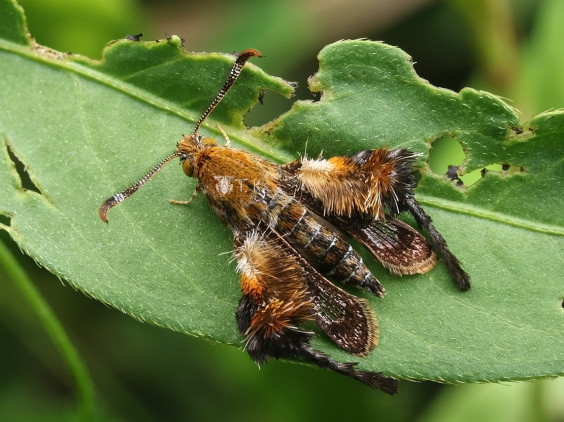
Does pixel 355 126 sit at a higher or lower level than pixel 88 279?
higher

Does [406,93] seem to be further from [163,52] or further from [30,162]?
[30,162]

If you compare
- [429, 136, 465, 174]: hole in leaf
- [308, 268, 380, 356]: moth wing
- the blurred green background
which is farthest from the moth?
the blurred green background

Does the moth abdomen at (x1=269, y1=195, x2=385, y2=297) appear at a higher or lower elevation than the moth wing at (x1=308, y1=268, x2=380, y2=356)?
higher

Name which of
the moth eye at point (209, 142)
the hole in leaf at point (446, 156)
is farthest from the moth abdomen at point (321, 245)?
the hole in leaf at point (446, 156)

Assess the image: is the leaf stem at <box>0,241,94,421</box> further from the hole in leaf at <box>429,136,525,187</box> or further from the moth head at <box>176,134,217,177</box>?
the hole in leaf at <box>429,136,525,187</box>

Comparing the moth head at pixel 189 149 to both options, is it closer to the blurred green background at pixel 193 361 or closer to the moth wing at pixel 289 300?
the moth wing at pixel 289 300

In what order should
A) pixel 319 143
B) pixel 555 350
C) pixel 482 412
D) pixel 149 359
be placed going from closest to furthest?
pixel 555 350 < pixel 319 143 < pixel 482 412 < pixel 149 359

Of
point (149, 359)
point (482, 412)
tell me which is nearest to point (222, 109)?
point (149, 359)
